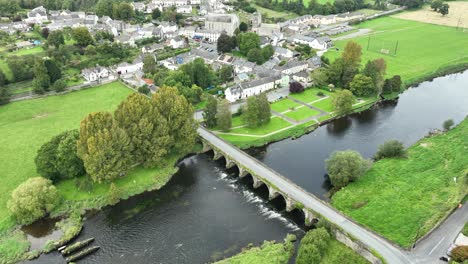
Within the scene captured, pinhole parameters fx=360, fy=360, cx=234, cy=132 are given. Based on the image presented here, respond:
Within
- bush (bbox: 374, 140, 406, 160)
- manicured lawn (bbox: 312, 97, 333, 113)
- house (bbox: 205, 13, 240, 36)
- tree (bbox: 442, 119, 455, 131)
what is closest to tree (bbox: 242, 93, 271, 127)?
manicured lawn (bbox: 312, 97, 333, 113)

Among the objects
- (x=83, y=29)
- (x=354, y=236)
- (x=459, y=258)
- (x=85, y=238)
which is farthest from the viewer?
(x=83, y=29)

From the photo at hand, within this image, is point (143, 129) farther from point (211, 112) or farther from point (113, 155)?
point (211, 112)

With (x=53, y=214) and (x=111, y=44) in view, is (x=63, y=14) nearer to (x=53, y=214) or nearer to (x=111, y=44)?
(x=111, y=44)

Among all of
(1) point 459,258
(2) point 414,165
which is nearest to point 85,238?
(1) point 459,258

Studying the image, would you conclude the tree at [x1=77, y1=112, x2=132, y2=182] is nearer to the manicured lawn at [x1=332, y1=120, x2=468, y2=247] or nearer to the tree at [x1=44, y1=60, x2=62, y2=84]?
the manicured lawn at [x1=332, y1=120, x2=468, y2=247]

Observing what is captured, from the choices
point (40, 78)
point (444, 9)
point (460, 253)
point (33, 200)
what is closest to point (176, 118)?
point (33, 200)
